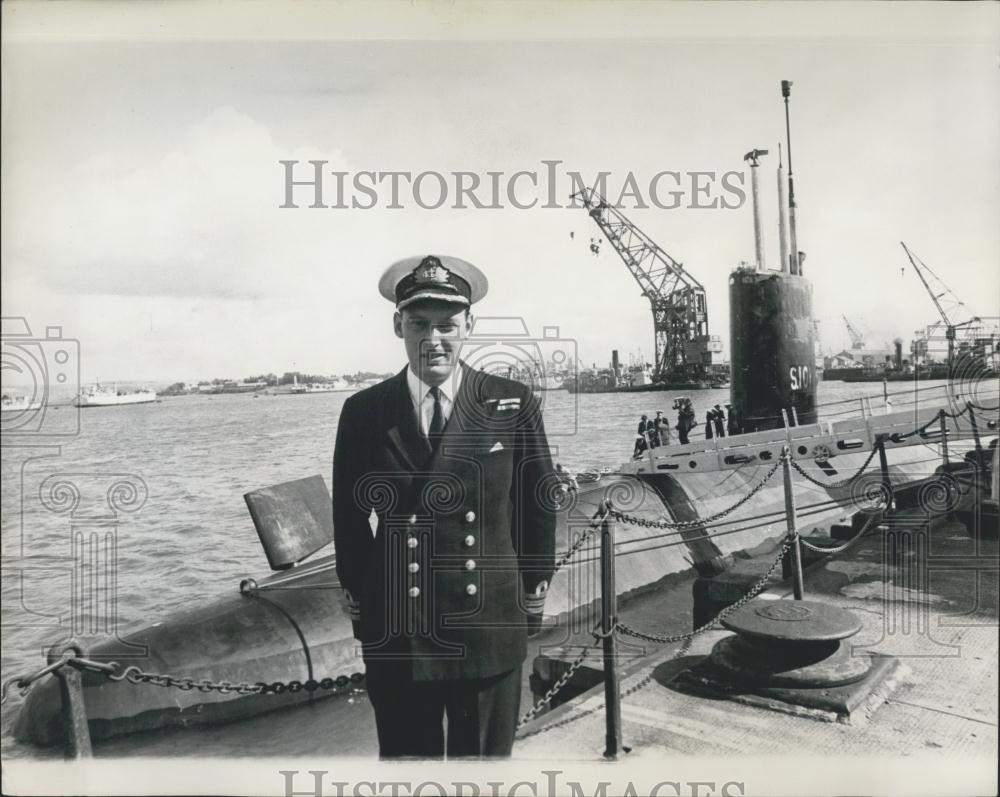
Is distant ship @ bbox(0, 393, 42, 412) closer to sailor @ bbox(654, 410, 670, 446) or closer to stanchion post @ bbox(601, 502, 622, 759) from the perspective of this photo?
stanchion post @ bbox(601, 502, 622, 759)

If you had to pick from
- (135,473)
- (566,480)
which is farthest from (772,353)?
(135,473)

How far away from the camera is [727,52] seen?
361cm

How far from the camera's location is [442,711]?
2980 millimetres

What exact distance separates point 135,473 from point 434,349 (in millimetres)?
1883

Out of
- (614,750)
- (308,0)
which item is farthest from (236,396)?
(614,750)

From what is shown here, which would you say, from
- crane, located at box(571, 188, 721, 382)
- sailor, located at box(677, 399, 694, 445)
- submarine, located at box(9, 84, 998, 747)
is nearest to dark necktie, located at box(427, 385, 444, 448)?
submarine, located at box(9, 84, 998, 747)

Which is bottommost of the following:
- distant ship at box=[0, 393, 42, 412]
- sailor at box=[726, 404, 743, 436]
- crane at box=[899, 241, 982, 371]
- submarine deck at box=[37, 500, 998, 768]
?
submarine deck at box=[37, 500, 998, 768]

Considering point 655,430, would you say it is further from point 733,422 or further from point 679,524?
point 679,524

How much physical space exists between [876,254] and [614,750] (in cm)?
318

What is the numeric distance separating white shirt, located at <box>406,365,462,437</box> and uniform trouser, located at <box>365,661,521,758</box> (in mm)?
1023

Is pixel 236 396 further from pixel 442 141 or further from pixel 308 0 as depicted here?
pixel 308 0

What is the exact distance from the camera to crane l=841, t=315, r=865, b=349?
5.10m

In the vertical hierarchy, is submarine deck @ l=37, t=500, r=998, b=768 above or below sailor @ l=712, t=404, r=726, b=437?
below

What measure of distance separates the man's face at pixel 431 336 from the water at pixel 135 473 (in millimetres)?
602
